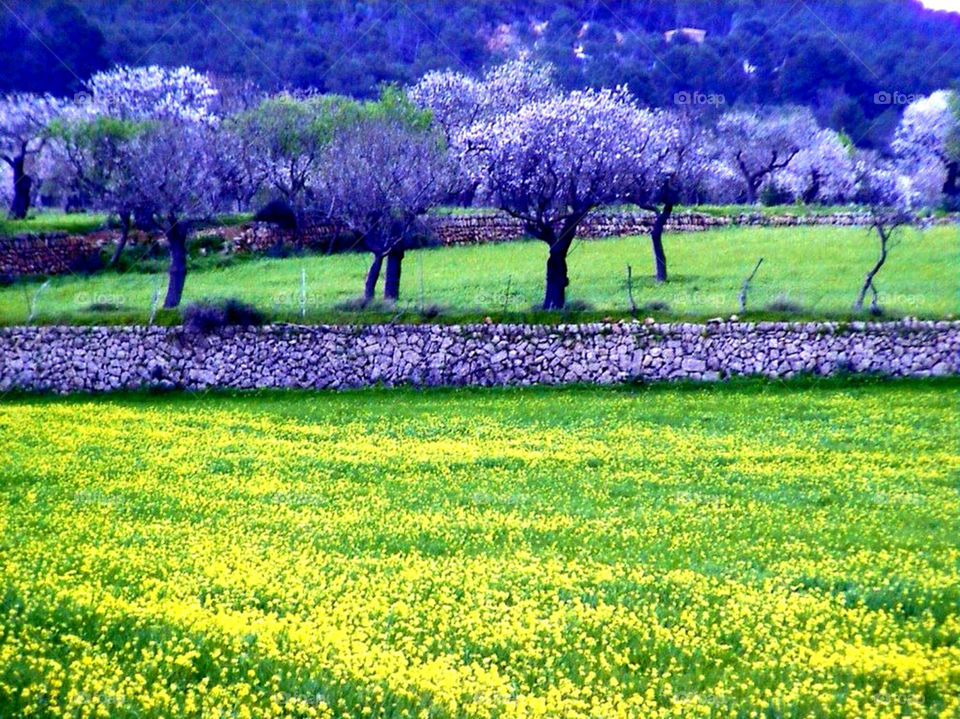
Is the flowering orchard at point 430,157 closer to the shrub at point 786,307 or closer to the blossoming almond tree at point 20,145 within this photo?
the blossoming almond tree at point 20,145

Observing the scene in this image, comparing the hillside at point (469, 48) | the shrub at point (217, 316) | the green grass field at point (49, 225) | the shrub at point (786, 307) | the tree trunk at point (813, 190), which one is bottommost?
the shrub at point (217, 316)

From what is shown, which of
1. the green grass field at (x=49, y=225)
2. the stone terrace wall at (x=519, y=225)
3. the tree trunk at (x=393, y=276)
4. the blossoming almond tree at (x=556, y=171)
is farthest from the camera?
the stone terrace wall at (x=519, y=225)

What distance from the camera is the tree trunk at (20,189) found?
5600 centimetres

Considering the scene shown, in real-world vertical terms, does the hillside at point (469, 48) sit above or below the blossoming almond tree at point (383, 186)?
above

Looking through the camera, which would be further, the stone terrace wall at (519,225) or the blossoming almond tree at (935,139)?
the blossoming almond tree at (935,139)

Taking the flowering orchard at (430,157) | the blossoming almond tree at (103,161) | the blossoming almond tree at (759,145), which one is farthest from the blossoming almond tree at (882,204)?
the blossoming almond tree at (103,161)

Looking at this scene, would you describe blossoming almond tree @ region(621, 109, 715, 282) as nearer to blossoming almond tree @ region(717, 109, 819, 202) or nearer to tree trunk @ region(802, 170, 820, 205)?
blossoming almond tree @ region(717, 109, 819, 202)

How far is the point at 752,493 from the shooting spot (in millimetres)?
16312

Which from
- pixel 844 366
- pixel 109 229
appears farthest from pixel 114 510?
pixel 109 229

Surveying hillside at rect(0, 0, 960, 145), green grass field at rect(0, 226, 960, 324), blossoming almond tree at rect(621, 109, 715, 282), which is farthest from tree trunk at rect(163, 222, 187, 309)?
hillside at rect(0, 0, 960, 145)

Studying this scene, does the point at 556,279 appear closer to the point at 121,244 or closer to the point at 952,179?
the point at 121,244

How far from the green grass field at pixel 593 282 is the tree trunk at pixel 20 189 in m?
12.5

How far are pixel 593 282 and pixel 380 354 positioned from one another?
14.3m

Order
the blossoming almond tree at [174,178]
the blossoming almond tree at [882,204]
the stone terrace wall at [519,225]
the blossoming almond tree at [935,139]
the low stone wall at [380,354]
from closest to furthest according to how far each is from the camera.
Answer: the low stone wall at [380,354], the blossoming almond tree at [882,204], the blossoming almond tree at [174,178], the stone terrace wall at [519,225], the blossoming almond tree at [935,139]
